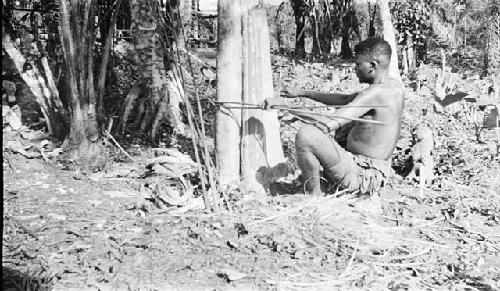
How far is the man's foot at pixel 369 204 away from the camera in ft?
14.4

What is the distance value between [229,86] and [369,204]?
1.47 meters

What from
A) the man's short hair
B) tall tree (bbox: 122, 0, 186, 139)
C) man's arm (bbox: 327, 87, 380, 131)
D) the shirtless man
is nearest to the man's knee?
the shirtless man

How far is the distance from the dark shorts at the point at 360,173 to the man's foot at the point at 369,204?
3.5 inches

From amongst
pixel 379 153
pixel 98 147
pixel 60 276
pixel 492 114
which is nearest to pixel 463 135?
pixel 492 114

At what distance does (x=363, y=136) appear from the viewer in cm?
438

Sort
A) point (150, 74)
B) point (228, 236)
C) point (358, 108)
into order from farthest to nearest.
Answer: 1. point (150, 74)
2. point (358, 108)
3. point (228, 236)

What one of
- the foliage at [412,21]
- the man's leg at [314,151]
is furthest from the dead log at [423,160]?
the foliage at [412,21]

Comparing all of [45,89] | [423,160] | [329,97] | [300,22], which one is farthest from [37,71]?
[300,22]

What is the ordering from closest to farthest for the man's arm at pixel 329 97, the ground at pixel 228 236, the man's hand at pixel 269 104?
1. the ground at pixel 228 236
2. the man's hand at pixel 269 104
3. the man's arm at pixel 329 97

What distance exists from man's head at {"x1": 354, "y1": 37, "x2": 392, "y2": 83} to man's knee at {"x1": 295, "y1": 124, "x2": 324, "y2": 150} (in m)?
0.58

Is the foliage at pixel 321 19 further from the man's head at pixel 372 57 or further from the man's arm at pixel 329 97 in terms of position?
the man's head at pixel 372 57

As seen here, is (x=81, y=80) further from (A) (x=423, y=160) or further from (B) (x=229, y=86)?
(A) (x=423, y=160)

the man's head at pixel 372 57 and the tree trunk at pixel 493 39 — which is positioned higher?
the tree trunk at pixel 493 39

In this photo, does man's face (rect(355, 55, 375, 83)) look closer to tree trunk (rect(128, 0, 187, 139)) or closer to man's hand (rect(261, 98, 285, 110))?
man's hand (rect(261, 98, 285, 110))
